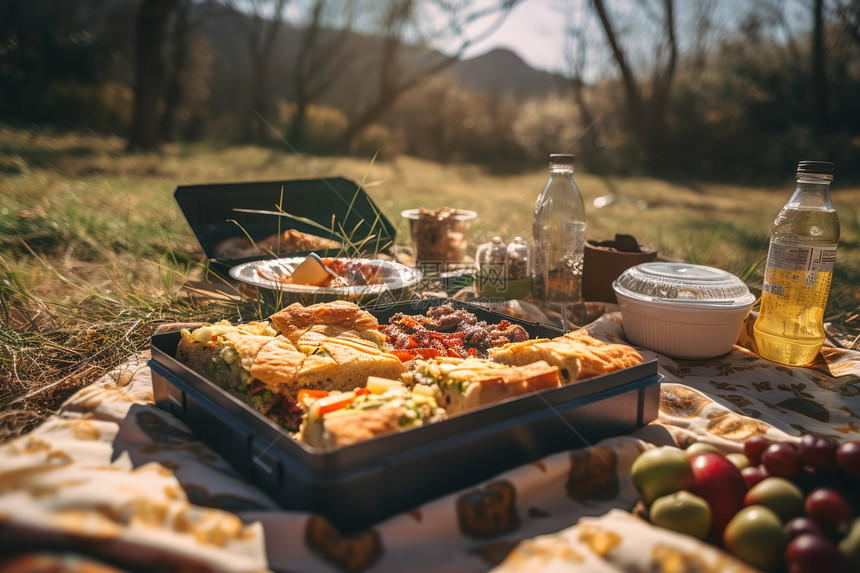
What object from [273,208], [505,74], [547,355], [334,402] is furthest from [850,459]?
[505,74]

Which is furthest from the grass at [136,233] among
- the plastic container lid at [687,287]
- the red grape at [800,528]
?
the red grape at [800,528]

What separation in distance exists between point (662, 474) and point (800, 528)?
0.35m

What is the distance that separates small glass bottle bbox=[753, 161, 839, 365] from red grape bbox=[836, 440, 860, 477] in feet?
4.33

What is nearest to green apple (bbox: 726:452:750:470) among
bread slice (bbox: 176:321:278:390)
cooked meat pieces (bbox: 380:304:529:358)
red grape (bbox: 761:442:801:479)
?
red grape (bbox: 761:442:801:479)

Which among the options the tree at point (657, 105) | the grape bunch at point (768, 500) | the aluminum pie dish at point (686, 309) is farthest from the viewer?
the tree at point (657, 105)

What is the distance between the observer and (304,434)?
1768 millimetres

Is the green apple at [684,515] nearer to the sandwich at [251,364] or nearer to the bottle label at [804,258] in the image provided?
the sandwich at [251,364]

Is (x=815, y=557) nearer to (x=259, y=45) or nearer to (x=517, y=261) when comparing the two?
(x=517, y=261)

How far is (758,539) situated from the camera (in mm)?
1436

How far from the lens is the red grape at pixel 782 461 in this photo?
167 cm

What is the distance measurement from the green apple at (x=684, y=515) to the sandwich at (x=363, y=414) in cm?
68

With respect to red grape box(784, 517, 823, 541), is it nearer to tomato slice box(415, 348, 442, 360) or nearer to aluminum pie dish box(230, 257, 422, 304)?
tomato slice box(415, 348, 442, 360)

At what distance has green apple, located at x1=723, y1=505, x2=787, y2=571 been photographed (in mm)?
1422

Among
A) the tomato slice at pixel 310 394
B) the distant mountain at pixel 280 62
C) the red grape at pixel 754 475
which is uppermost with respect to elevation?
the distant mountain at pixel 280 62
